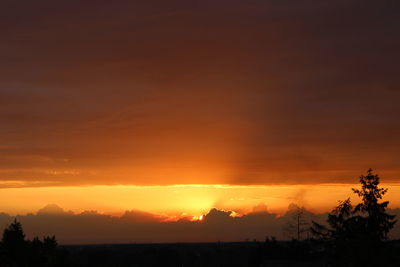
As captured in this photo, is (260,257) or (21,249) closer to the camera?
(21,249)

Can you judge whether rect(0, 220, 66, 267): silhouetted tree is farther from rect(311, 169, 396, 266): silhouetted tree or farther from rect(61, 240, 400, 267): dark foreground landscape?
rect(311, 169, 396, 266): silhouetted tree

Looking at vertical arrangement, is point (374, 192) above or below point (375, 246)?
above

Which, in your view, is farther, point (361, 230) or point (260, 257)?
point (260, 257)

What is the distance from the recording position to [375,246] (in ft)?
170

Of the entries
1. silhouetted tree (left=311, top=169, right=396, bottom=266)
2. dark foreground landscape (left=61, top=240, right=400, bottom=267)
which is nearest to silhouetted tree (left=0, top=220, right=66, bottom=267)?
dark foreground landscape (left=61, top=240, right=400, bottom=267)

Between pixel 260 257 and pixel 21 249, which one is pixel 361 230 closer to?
pixel 21 249

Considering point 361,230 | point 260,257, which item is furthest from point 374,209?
point 260,257

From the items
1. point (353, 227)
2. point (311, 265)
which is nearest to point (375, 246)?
point (353, 227)

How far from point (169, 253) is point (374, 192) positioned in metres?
94.8

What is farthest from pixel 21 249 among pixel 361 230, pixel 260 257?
pixel 260 257

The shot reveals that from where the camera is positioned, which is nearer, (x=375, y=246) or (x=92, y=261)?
(x=375, y=246)

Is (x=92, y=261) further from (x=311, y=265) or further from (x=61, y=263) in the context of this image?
(x=61, y=263)

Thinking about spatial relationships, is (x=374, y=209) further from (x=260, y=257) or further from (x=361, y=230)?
(x=260, y=257)

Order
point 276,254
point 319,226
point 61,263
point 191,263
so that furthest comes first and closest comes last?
point 191,263 → point 276,254 → point 319,226 → point 61,263
